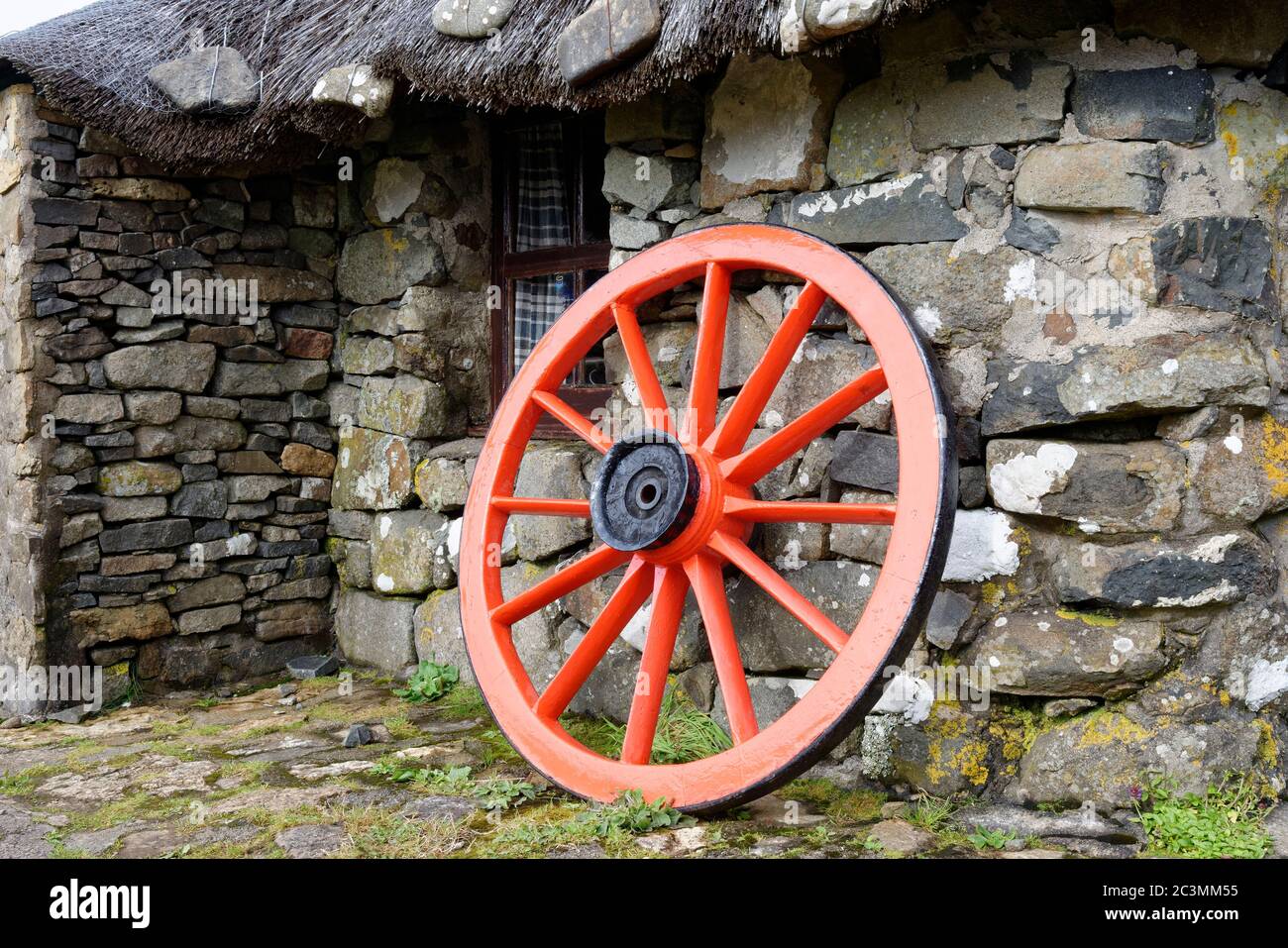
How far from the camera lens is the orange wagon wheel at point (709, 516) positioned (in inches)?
93.5

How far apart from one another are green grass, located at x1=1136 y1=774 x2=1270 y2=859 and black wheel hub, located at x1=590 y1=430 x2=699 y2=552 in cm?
126

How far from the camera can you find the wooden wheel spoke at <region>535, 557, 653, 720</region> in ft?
9.45

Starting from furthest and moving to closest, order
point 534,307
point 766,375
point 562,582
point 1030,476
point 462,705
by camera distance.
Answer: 1. point 534,307
2. point 462,705
3. point 562,582
4. point 766,375
5. point 1030,476

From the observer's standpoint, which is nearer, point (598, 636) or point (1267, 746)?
point (1267, 746)

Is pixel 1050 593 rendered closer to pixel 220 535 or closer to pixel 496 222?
pixel 496 222

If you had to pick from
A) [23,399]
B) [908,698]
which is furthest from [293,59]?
[908,698]

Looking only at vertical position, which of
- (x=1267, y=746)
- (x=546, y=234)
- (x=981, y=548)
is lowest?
(x=1267, y=746)

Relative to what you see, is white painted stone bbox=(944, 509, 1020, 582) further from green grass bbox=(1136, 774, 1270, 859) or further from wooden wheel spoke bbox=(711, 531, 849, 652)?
green grass bbox=(1136, 774, 1270, 859)

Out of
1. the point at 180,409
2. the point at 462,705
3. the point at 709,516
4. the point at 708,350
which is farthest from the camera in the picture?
the point at 180,409

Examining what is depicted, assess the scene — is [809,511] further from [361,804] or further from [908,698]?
[361,804]

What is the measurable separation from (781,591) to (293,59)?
8.84 ft

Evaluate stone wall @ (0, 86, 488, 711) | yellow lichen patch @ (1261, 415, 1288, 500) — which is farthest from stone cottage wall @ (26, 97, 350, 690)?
yellow lichen patch @ (1261, 415, 1288, 500)

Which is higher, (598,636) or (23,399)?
(23,399)

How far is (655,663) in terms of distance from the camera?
2740 millimetres
